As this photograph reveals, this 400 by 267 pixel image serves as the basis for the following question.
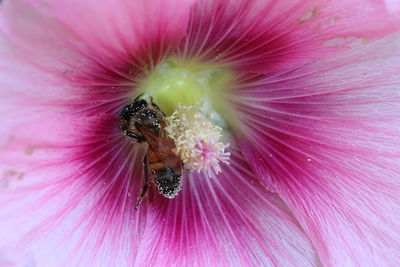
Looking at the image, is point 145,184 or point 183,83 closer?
point 145,184

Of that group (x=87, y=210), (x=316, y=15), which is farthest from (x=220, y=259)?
(x=316, y=15)

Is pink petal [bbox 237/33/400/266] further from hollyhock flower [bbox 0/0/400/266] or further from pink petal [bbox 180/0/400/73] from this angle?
pink petal [bbox 180/0/400/73]

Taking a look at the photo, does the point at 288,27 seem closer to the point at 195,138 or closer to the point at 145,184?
the point at 195,138

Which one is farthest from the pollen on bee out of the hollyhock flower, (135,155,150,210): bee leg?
(135,155,150,210): bee leg

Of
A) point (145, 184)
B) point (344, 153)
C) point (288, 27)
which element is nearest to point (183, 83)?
point (145, 184)

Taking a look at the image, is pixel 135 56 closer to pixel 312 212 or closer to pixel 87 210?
pixel 87 210
